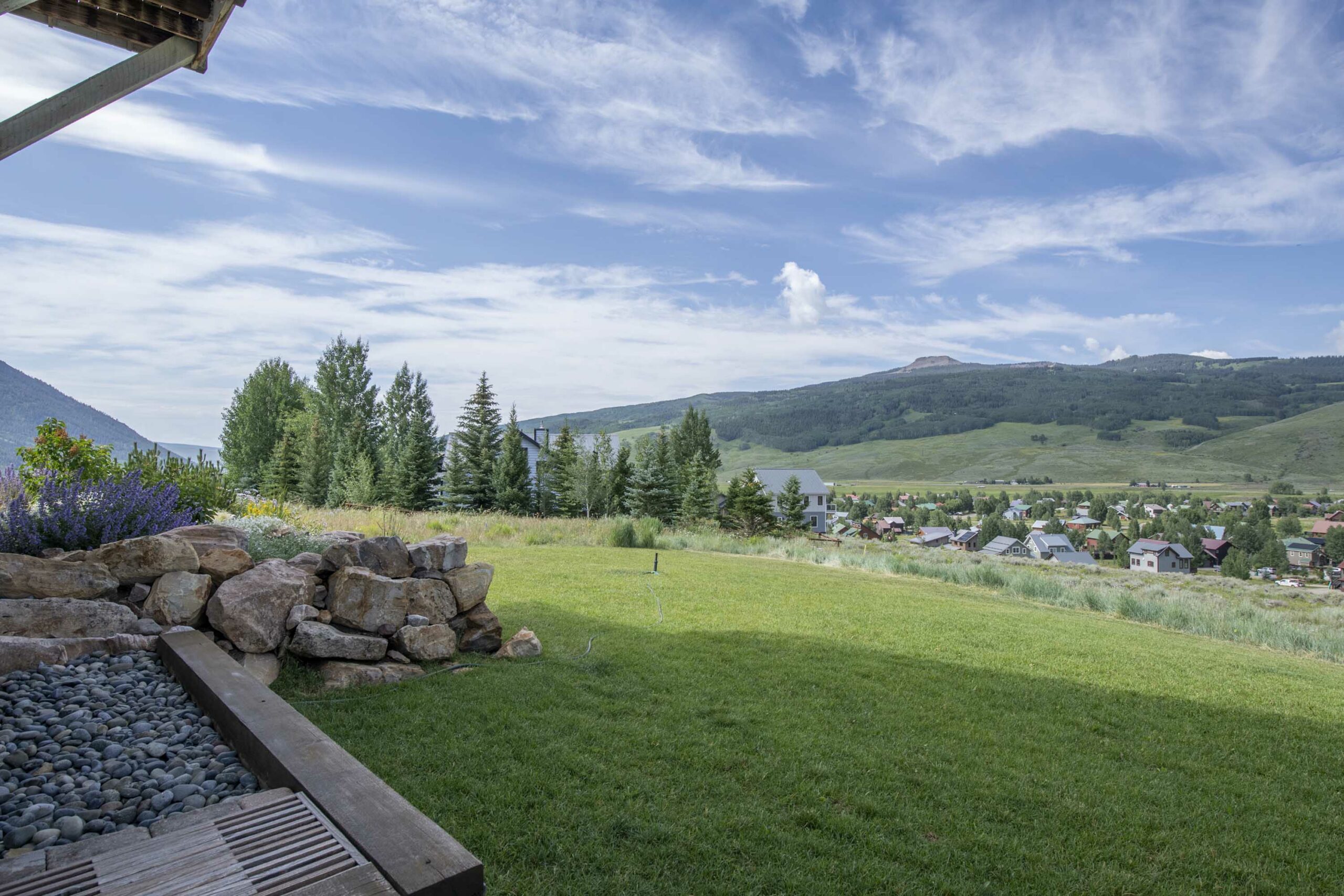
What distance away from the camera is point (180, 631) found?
4059mm

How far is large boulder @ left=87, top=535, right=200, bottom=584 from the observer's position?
4352 mm

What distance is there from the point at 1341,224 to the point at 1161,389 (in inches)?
3159

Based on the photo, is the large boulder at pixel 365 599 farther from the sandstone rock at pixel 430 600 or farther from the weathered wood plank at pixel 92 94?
the weathered wood plank at pixel 92 94

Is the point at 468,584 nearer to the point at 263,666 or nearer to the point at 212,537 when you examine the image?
the point at 263,666

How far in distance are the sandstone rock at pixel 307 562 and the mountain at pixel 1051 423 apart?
10547 cm

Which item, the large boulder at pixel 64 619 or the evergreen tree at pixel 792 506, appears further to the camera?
the evergreen tree at pixel 792 506

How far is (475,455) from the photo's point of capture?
3084cm

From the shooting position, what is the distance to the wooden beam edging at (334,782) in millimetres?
1613

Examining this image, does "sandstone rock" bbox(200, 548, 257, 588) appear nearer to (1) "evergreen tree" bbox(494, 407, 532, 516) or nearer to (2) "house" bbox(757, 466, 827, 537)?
(1) "evergreen tree" bbox(494, 407, 532, 516)

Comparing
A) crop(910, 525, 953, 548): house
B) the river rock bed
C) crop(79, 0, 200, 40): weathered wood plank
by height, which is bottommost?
crop(910, 525, 953, 548): house

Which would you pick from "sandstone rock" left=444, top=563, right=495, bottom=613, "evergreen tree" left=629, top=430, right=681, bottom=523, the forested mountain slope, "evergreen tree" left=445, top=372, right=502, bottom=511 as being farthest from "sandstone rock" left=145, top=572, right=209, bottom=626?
the forested mountain slope

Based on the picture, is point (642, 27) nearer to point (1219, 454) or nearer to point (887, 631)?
point (887, 631)

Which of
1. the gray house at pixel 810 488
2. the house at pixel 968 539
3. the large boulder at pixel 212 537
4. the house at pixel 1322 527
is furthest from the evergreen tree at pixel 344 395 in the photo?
the house at pixel 1322 527

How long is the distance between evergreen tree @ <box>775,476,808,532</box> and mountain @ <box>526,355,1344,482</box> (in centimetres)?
7357
